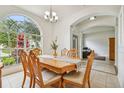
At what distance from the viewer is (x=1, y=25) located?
12.2ft

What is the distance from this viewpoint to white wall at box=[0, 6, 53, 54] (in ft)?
12.3

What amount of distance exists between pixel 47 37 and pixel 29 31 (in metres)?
1.02

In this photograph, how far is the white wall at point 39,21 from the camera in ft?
12.3

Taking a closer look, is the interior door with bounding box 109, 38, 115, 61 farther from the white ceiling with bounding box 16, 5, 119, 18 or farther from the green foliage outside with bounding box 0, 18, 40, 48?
the green foliage outside with bounding box 0, 18, 40, 48

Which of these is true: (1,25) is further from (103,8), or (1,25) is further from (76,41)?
(76,41)

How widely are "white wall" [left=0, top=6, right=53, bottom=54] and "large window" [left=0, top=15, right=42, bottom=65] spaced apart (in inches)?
7.7

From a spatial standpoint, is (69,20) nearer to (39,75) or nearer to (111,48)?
(39,75)

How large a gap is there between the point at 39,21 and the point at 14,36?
1486 millimetres

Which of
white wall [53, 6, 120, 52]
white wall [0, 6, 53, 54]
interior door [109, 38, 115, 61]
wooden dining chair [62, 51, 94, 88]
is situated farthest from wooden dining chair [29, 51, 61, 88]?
interior door [109, 38, 115, 61]

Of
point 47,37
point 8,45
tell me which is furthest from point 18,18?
point 47,37

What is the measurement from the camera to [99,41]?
10250 mm

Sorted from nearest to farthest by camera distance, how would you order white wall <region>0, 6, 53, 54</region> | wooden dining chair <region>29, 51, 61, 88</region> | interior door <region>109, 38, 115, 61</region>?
1. wooden dining chair <region>29, 51, 61, 88</region>
2. white wall <region>0, 6, 53, 54</region>
3. interior door <region>109, 38, 115, 61</region>

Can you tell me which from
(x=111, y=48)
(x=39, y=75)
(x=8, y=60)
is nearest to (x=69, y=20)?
(x=8, y=60)

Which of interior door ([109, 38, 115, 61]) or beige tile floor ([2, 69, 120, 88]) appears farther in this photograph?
interior door ([109, 38, 115, 61])
